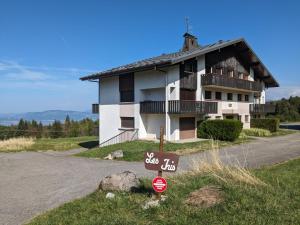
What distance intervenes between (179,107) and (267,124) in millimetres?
13692

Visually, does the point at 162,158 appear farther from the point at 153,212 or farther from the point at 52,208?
the point at 52,208

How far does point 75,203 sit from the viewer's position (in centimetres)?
695

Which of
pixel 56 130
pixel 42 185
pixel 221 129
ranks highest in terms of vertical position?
pixel 221 129

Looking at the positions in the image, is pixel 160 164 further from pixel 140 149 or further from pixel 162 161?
pixel 140 149

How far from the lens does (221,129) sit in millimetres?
22188

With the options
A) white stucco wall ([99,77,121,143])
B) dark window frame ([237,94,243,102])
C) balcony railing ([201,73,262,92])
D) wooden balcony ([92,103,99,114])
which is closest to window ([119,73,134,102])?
white stucco wall ([99,77,121,143])

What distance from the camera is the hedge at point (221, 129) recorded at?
70.9ft

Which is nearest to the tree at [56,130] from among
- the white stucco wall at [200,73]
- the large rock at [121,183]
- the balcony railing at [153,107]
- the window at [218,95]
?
the balcony railing at [153,107]

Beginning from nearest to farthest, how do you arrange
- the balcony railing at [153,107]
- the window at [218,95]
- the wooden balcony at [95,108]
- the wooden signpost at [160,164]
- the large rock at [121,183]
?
the wooden signpost at [160,164], the large rock at [121,183], the balcony railing at [153,107], the window at [218,95], the wooden balcony at [95,108]

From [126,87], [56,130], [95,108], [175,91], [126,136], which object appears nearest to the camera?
[175,91]

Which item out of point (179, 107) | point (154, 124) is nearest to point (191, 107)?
point (179, 107)

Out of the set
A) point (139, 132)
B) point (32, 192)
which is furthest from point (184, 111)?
point (32, 192)

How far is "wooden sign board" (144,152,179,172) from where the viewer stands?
6.11 meters

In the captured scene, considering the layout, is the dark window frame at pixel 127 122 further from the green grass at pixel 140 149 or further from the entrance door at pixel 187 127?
the green grass at pixel 140 149
